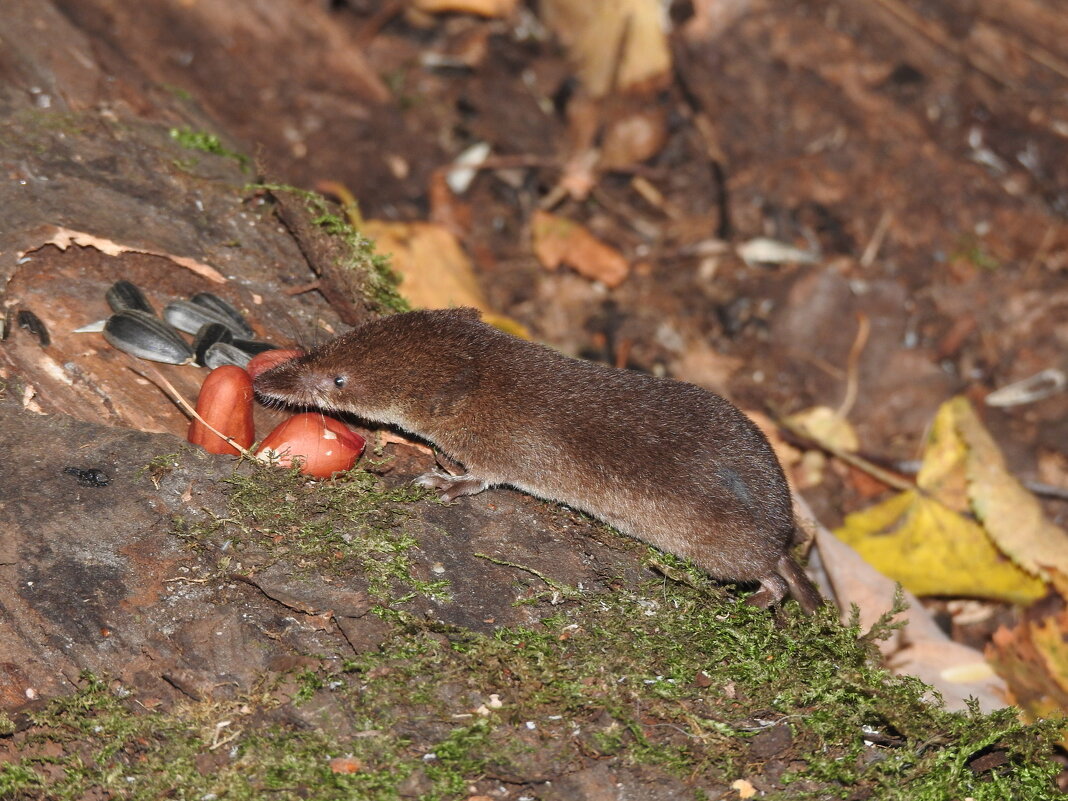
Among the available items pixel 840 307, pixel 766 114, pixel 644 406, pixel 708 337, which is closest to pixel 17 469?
pixel 644 406

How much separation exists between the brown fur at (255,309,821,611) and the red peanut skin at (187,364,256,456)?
27 centimetres

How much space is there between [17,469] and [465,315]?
200cm

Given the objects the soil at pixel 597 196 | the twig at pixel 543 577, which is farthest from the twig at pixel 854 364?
the twig at pixel 543 577

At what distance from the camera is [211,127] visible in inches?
226

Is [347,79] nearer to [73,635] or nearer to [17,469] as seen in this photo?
[17,469]

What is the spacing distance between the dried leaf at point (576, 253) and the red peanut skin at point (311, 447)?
396 cm

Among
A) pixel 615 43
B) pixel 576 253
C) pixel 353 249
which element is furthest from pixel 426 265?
pixel 615 43

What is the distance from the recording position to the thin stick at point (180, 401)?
379 cm

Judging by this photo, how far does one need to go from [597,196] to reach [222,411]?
5.00 m

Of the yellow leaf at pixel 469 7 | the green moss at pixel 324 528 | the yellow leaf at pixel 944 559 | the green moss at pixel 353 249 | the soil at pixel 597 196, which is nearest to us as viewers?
the green moss at pixel 324 528

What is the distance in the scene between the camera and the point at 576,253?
300 inches

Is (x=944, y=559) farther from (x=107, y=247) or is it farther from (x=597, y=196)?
(x=107, y=247)

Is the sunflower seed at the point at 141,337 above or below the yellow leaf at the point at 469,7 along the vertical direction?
above

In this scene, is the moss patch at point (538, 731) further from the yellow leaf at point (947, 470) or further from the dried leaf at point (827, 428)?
the dried leaf at point (827, 428)
